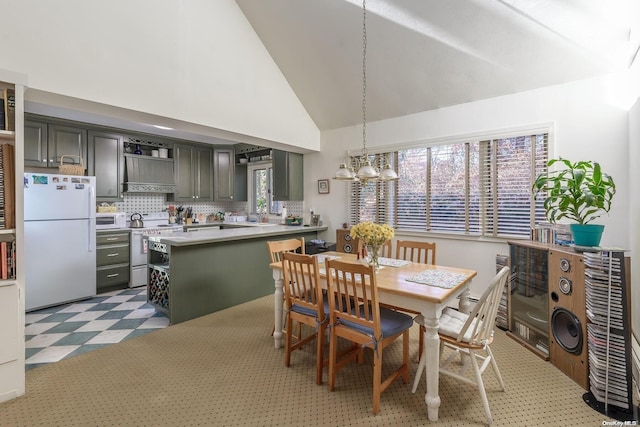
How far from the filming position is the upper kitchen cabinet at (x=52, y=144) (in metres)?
3.89

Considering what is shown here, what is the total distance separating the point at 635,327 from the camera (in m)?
2.42

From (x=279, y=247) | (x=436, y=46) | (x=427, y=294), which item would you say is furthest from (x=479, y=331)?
(x=436, y=46)

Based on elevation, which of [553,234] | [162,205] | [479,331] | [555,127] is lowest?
[479,331]

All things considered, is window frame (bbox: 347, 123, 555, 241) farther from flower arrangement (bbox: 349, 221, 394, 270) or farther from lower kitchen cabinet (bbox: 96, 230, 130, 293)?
lower kitchen cabinet (bbox: 96, 230, 130, 293)

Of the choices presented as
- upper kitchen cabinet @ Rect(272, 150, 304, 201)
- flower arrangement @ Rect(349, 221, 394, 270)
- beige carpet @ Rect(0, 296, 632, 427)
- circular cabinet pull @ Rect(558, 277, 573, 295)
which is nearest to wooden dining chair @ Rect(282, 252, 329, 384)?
beige carpet @ Rect(0, 296, 632, 427)

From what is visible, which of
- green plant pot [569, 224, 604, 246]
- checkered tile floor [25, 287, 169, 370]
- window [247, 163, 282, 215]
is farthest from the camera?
window [247, 163, 282, 215]

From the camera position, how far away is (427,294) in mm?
1861

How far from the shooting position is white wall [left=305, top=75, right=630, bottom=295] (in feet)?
8.89

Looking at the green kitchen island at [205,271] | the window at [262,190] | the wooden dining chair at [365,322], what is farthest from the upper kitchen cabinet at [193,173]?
the wooden dining chair at [365,322]

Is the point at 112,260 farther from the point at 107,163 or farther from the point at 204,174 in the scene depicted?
the point at 204,174

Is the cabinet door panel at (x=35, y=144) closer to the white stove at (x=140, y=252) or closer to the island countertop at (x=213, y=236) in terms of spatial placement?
the white stove at (x=140, y=252)

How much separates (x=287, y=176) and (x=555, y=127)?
11.9ft

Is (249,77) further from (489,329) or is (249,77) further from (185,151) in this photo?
(489,329)

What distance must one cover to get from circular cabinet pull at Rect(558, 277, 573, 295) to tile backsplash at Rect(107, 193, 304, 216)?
3840 millimetres
